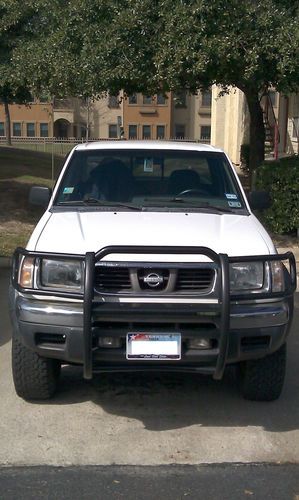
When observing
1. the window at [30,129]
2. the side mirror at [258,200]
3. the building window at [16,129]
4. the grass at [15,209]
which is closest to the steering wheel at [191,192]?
the side mirror at [258,200]

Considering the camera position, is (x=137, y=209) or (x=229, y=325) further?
(x=137, y=209)

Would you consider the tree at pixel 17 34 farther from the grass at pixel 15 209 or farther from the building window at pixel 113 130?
the building window at pixel 113 130

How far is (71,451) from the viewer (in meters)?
3.92

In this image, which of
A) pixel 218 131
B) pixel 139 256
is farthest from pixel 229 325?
pixel 218 131

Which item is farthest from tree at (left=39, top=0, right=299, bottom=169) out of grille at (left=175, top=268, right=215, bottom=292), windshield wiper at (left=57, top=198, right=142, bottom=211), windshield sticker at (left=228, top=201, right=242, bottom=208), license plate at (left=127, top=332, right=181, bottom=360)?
license plate at (left=127, top=332, right=181, bottom=360)

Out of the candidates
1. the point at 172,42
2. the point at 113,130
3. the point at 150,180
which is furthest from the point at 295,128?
the point at 113,130

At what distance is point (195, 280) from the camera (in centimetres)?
399

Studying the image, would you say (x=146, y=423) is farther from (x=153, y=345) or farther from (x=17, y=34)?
(x=17, y=34)

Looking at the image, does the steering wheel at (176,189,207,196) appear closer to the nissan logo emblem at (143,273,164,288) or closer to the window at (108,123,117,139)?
the nissan logo emblem at (143,273,164,288)

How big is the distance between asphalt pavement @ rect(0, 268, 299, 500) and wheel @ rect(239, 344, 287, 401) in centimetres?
10

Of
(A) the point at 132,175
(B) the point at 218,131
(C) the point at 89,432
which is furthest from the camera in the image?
(B) the point at 218,131

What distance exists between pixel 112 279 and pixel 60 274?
33 cm

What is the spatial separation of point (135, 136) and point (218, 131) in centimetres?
2742

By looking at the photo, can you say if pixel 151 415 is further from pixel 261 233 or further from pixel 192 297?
pixel 261 233
